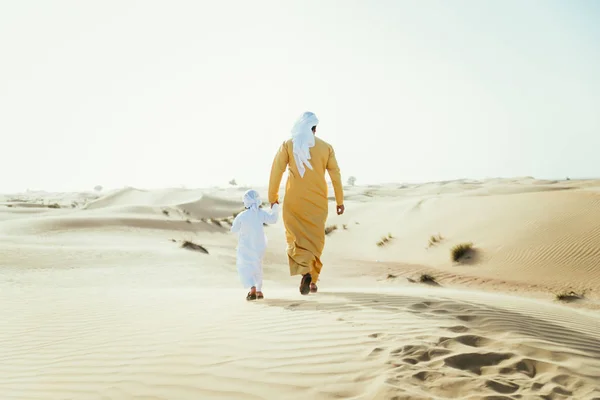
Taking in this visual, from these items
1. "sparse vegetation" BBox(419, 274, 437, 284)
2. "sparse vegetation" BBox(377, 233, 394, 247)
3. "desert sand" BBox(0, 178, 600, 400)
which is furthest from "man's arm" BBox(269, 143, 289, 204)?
"sparse vegetation" BBox(377, 233, 394, 247)

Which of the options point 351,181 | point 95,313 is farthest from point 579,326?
point 351,181

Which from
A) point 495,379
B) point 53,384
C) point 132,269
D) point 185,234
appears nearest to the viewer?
point 495,379

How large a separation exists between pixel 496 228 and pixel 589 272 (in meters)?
3.72

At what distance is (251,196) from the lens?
6078 mm

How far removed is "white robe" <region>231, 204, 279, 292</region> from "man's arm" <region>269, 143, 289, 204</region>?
0.34m

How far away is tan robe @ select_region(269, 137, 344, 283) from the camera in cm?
607

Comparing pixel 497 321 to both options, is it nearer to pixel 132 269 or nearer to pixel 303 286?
pixel 303 286

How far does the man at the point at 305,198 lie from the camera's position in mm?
6070

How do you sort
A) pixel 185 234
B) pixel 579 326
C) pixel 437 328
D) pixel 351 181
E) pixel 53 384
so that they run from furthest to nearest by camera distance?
pixel 351 181 < pixel 185 234 < pixel 579 326 < pixel 437 328 < pixel 53 384

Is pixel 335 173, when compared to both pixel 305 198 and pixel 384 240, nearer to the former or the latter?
pixel 305 198

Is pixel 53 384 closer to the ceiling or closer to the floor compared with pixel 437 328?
closer to the floor

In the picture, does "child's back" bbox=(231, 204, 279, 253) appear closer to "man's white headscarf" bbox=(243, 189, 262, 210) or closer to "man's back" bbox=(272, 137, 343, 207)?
"man's white headscarf" bbox=(243, 189, 262, 210)

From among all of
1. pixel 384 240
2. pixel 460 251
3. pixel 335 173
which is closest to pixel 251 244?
pixel 335 173

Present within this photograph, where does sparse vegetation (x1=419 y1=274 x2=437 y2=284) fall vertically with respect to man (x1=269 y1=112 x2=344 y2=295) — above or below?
below
